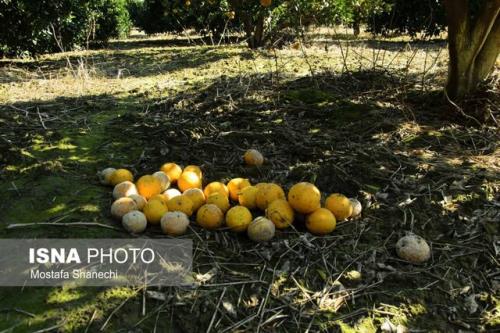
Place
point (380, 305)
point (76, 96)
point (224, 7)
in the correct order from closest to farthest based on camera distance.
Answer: point (380, 305)
point (76, 96)
point (224, 7)

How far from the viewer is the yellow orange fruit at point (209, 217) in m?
3.12

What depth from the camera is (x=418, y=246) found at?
2.96 meters

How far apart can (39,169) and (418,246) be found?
3147mm

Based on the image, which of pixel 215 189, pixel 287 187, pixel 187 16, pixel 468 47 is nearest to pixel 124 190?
pixel 215 189

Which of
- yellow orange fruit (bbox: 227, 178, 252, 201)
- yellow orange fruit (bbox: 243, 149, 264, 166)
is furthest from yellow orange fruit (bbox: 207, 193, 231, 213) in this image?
yellow orange fruit (bbox: 243, 149, 264, 166)

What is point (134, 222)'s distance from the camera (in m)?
3.03

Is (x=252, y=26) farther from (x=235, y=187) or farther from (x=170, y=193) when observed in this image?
(x=170, y=193)

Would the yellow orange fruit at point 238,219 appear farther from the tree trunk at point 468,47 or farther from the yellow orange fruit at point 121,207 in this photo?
the tree trunk at point 468,47

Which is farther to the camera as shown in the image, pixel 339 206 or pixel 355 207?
pixel 355 207

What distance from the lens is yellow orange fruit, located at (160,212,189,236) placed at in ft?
9.91

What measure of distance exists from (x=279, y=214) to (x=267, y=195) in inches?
7.9

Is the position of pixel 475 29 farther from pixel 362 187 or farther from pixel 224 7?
pixel 224 7

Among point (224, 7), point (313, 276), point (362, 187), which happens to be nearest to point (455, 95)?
point (362, 187)

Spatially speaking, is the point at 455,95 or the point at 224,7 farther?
the point at 224,7
